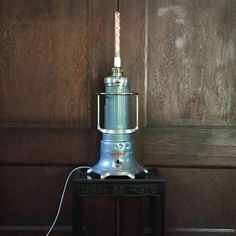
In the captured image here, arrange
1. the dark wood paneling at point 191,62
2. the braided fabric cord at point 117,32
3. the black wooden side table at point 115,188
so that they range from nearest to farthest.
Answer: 1. the black wooden side table at point 115,188
2. the braided fabric cord at point 117,32
3. the dark wood paneling at point 191,62

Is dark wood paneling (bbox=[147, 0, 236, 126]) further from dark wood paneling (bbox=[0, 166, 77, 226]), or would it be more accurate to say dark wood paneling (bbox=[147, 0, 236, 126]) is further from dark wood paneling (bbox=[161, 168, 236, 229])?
dark wood paneling (bbox=[0, 166, 77, 226])

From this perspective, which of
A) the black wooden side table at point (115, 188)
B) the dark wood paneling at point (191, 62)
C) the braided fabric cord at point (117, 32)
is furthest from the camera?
the dark wood paneling at point (191, 62)

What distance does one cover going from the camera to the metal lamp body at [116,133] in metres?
1.67

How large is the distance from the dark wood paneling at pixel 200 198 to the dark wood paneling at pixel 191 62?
0.25 metres

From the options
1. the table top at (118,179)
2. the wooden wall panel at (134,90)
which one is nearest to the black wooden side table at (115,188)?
the table top at (118,179)

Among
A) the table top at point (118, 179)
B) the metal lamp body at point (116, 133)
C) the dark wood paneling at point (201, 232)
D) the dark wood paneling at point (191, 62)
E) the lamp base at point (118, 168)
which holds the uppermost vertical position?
the dark wood paneling at point (191, 62)

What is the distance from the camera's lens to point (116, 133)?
5.51 feet

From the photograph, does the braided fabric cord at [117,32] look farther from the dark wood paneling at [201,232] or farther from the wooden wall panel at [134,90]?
the dark wood paneling at [201,232]

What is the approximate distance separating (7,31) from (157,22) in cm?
70

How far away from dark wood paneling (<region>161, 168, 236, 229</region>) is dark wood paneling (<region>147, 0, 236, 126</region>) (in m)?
0.25

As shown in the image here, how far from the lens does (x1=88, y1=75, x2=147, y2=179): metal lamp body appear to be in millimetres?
1667

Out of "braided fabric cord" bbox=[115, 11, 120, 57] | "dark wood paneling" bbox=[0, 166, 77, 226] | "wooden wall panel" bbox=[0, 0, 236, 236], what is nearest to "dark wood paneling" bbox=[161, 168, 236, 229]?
"wooden wall panel" bbox=[0, 0, 236, 236]

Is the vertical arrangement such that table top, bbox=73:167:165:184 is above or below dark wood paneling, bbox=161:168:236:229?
above

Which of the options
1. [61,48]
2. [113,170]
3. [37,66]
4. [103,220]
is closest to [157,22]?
[61,48]
